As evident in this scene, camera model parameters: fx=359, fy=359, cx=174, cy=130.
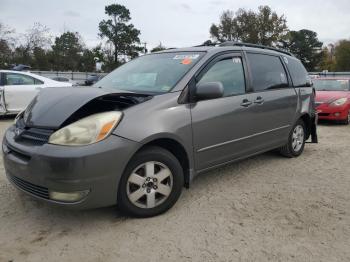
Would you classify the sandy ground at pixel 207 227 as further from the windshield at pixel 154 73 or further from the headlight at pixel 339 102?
the headlight at pixel 339 102

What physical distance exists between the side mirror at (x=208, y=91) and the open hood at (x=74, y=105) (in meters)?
0.51

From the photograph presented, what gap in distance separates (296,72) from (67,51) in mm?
51070

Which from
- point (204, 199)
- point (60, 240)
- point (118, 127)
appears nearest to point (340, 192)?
point (204, 199)

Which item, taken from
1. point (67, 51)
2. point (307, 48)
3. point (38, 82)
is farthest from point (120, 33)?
point (38, 82)

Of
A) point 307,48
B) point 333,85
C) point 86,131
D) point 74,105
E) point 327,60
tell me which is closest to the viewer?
point 86,131

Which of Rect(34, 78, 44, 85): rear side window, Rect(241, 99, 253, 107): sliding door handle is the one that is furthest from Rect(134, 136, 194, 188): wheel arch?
Rect(34, 78, 44, 85): rear side window

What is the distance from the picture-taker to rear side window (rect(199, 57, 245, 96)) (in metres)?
3.87

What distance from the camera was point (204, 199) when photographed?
371 cm

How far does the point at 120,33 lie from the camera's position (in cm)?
6228

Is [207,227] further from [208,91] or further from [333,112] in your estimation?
[333,112]

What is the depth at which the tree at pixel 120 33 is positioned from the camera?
61522 millimetres

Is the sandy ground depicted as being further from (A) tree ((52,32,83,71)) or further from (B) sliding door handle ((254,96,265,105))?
(A) tree ((52,32,83,71))

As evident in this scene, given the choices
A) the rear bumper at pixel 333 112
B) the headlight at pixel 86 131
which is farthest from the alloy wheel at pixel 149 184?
the rear bumper at pixel 333 112

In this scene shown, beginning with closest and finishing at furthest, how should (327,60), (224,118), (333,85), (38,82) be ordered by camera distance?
1. (224,118)
2. (38,82)
3. (333,85)
4. (327,60)
